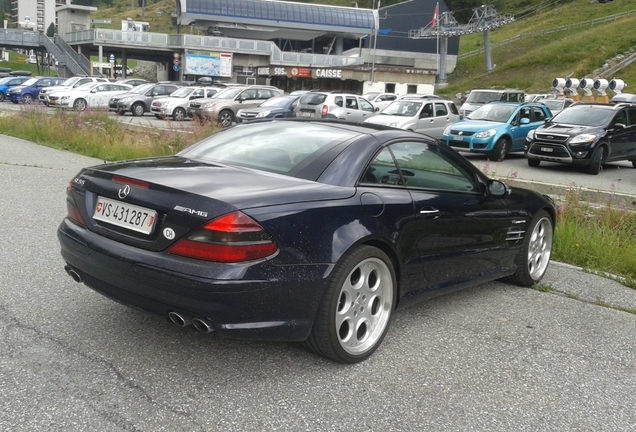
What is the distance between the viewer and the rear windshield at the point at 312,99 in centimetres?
2478

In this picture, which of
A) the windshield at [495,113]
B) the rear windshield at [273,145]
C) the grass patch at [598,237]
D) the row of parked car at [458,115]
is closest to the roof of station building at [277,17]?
the row of parked car at [458,115]

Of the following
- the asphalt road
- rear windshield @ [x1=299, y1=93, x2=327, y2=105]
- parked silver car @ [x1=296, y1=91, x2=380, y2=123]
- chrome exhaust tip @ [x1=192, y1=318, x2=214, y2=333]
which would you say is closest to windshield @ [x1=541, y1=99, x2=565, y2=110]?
parked silver car @ [x1=296, y1=91, x2=380, y2=123]

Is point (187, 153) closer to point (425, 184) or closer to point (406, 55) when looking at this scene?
point (425, 184)

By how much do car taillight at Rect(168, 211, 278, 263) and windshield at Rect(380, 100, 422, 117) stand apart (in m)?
17.9

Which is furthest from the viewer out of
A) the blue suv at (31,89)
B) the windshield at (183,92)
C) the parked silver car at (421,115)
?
the blue suv at (31,89)

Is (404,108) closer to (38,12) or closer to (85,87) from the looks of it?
(85,87)

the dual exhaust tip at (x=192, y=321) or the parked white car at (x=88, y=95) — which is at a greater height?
the parked white car at (x=88, y=95)

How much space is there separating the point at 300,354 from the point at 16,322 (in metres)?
1.88

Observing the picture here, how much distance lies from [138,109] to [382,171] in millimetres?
29779

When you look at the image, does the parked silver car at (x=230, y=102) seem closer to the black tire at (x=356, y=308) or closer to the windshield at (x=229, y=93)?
the windshield at (x=229, y=93)

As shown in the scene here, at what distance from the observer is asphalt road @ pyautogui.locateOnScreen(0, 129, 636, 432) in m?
3.32

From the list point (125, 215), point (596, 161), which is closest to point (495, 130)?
point (596, 161)

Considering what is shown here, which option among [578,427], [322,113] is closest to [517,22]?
[322,113]

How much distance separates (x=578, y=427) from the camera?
3.46 meters
